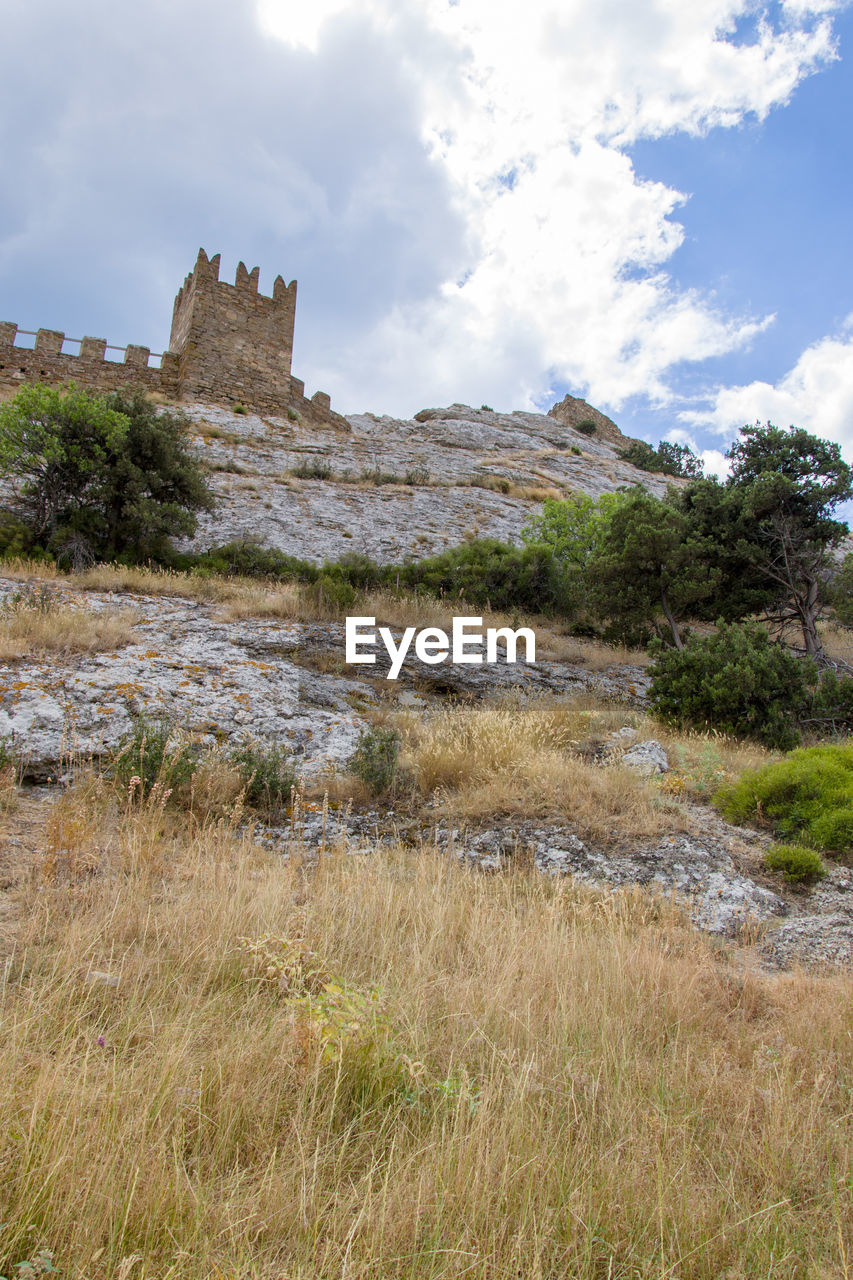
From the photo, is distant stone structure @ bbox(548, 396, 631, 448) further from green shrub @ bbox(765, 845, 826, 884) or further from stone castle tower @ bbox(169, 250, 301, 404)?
green shrub @ bbox(765, 845, 826, 884)

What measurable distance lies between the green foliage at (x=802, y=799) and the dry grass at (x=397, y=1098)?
2367mm

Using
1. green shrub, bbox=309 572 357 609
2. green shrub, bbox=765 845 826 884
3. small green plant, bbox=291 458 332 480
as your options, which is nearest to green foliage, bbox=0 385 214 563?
green shrub, bbox=309 572 357 609

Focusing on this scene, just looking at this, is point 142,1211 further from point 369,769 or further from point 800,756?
point 800,756

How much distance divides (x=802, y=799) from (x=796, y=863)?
44.8 inches

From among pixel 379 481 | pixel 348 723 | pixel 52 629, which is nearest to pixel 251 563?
pixel 52 629

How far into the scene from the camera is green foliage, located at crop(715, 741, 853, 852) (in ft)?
17.7

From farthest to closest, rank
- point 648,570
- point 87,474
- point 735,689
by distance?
point 87,474, point 648,570, point 735,689

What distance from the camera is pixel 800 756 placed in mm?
6633

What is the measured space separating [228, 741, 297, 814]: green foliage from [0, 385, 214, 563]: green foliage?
7575 mm

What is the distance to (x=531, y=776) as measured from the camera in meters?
6.04

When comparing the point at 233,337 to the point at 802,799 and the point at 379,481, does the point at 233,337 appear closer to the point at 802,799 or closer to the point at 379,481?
the point at 379,481

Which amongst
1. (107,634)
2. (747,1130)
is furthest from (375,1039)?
(107,634)

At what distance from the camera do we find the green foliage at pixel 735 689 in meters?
8.75

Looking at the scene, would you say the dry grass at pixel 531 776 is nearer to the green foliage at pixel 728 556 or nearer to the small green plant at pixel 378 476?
the green foliage at pixel 728 556
